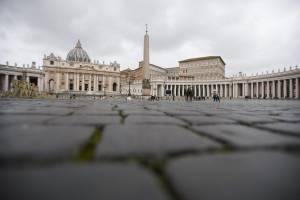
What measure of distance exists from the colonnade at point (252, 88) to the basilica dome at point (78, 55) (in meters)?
38.4

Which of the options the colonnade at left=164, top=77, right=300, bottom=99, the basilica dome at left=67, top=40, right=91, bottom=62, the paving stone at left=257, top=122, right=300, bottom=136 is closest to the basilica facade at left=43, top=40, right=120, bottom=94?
the basilica dome at left=67, top=40, right=91, bottom=62

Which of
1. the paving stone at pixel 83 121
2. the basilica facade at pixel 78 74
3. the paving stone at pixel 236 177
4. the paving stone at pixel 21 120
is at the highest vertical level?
the basilica facade at pixel 78 74

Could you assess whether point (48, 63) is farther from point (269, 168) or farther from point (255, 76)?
point (269, 168)

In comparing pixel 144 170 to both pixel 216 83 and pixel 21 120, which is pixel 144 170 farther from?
pixel 216 83

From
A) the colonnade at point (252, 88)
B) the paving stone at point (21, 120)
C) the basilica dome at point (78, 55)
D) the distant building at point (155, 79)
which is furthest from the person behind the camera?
the basilica dome at point (78, 55)

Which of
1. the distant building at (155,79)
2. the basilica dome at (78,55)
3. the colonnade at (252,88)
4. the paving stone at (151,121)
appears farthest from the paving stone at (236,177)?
the basilica dome at (78,55)

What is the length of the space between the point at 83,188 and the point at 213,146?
0.89 meters

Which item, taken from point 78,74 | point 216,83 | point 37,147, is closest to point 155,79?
point 216,83

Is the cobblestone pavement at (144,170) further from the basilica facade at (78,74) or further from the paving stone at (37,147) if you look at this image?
the basilica facade at (78,74)

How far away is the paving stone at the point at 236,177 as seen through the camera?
0.71m

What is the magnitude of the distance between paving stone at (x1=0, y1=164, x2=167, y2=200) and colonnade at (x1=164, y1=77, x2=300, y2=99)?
52.2 meters

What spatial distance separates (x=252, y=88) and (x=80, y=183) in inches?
2500

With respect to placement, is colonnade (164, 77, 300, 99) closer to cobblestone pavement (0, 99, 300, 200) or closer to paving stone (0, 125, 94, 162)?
cobblestone pavement (0, 99, 300, 200)

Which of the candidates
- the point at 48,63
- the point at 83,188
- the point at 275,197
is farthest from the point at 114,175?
the point at 48,63
